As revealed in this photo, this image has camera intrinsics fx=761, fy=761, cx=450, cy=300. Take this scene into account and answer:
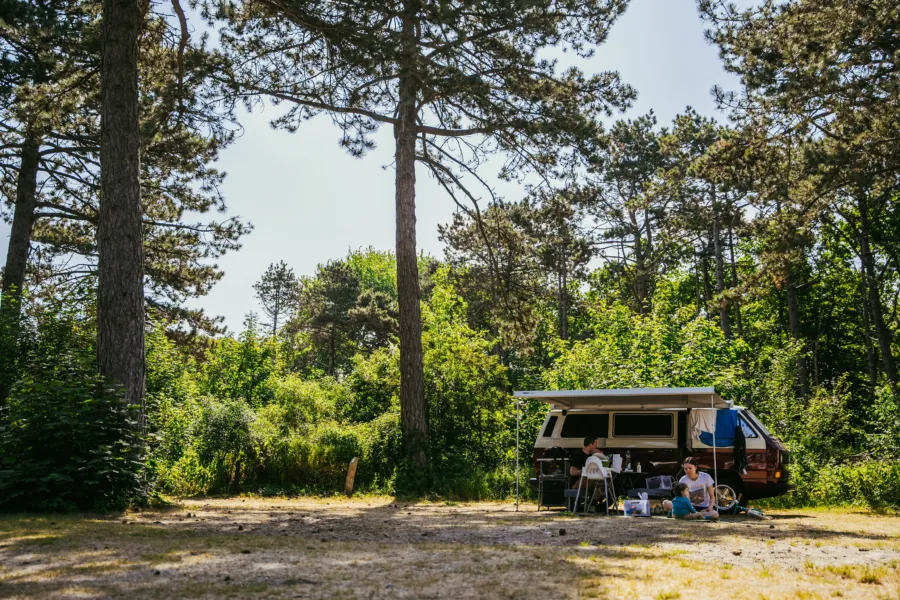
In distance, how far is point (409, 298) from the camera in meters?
18.6

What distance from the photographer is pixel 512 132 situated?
688 inches

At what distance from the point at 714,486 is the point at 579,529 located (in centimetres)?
356

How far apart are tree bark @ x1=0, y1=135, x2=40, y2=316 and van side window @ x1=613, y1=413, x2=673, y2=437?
49.4ft

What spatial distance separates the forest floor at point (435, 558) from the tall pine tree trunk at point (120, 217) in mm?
2439

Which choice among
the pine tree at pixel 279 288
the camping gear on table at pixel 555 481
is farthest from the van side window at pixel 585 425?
the pine tree at pixel 279 288

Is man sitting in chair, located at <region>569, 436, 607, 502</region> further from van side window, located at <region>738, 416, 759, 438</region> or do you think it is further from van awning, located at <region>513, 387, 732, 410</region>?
van side window, located at <region>738, 416, 759, 438</region>

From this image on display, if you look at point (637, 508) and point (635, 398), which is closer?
point (637, 508)

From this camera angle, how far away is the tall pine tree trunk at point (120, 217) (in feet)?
39.0

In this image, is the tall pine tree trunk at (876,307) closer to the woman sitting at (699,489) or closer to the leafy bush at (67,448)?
the woman sitting at (699,489)

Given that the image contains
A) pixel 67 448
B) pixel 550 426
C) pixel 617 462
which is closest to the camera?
pixel 67 448

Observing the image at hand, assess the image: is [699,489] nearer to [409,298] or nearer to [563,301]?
[409,298]

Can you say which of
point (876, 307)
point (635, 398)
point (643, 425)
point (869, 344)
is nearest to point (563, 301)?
point (869, 344)

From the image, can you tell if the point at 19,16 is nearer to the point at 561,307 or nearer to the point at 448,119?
Result: the point at 448,119

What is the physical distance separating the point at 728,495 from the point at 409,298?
8721 millimetres
